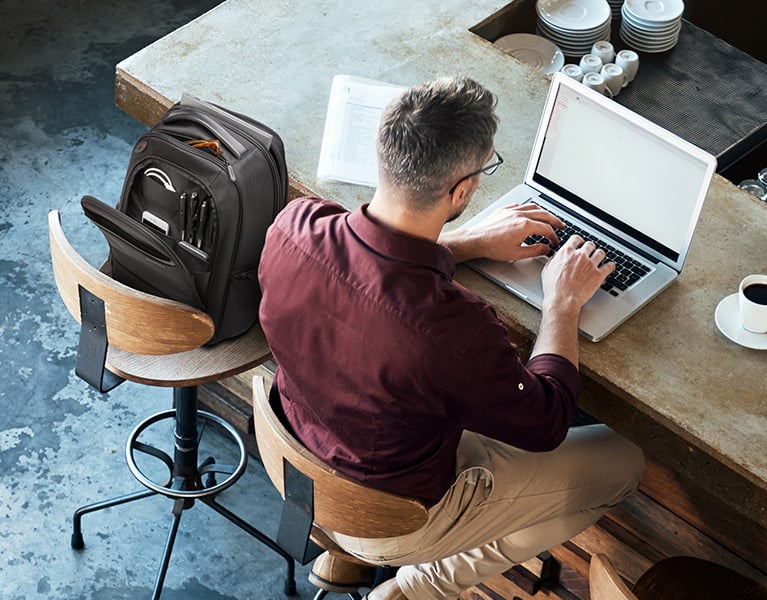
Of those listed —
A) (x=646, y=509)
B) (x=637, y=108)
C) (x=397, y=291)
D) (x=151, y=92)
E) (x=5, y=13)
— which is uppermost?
(x=397, y=291)

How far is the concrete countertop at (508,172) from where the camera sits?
1958 millimetres

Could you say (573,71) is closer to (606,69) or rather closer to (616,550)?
(606,69)

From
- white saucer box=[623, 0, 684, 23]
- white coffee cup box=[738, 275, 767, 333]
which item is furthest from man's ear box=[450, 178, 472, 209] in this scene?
white saucer box=[623, 0, 684, 23]

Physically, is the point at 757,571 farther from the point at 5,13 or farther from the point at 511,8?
the point at 5,13

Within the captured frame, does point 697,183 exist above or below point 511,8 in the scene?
above

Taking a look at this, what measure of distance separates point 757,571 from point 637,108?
1.19 meters

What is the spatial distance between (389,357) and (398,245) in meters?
0.17

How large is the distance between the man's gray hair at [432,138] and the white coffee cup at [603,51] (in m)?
1.15

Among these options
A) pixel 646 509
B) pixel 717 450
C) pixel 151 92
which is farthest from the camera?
pixel 151 92

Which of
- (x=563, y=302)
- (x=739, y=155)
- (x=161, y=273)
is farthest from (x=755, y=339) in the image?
(x=161, y=273)

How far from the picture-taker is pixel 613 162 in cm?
216

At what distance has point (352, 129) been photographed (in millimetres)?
2430

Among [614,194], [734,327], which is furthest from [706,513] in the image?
[614,194]

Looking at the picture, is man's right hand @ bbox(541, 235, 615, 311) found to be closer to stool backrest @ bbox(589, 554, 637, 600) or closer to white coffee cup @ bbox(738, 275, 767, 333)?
white coffee cup @ bbox(738, 275, 767, 333)
